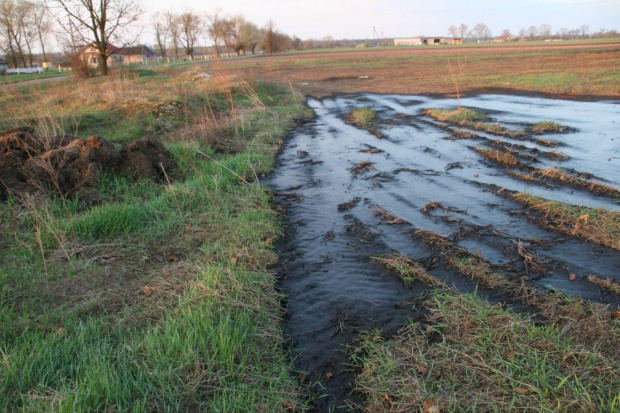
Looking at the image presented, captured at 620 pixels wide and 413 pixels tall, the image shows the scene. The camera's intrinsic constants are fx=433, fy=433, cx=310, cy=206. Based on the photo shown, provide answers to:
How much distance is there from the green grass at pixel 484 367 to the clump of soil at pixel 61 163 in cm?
509

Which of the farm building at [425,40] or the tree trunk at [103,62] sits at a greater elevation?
the farm building at [425,40]

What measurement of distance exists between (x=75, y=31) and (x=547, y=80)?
27499 mm

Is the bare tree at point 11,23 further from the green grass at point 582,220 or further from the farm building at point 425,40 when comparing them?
the farm building at point 425,40

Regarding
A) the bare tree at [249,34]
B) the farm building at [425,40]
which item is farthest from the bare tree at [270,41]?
the farm building at [425,40]

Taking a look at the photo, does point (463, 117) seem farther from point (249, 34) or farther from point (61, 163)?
point (249, 34)

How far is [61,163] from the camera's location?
6.58 metres

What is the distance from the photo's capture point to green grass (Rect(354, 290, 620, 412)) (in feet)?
9.82

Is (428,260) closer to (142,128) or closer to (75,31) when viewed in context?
(142,128)

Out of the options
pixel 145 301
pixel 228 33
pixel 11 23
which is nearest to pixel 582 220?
pixel 145 301

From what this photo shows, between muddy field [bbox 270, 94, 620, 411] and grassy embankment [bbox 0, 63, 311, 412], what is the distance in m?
0.46

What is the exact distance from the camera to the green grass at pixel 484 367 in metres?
2.99

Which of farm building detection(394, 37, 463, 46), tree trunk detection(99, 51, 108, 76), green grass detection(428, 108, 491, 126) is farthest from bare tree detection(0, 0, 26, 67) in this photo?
farm building detection(394, 37, 463, 46)

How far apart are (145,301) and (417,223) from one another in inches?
152

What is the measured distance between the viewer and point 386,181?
836cm
